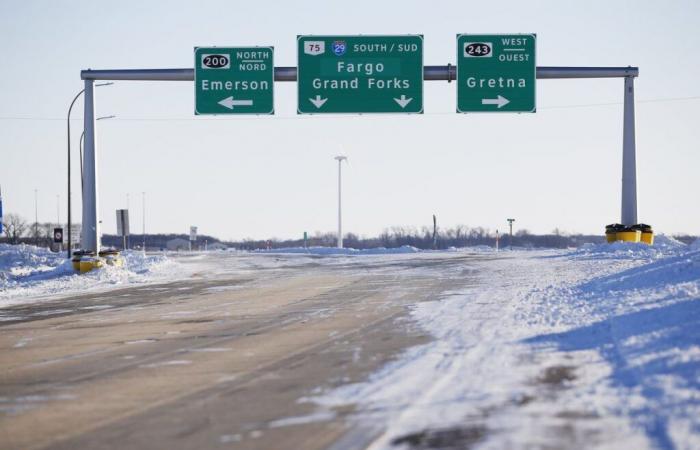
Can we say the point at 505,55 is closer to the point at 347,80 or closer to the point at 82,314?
the point at 347,80

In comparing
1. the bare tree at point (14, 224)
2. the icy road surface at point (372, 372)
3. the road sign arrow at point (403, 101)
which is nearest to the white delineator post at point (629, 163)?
the road sign arrow at point (403, 101)

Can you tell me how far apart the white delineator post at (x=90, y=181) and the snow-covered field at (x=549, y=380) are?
17024 mm

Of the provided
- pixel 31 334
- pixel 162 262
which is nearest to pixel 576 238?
pixel 162 262

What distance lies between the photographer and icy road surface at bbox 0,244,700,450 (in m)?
5.71

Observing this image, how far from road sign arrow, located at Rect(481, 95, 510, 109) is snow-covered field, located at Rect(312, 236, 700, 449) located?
47.5 ft

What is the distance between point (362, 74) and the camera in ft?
88.1

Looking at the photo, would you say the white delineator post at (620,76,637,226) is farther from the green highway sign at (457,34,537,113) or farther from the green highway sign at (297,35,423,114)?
the green highway sign at (297,35,423,114)

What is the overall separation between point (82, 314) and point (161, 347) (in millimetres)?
5839

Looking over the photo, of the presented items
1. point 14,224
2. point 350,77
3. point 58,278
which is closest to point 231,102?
point 350,77

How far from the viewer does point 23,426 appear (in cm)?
628

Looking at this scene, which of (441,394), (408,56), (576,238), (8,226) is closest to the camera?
(441,394)

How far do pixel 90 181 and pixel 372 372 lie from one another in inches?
832

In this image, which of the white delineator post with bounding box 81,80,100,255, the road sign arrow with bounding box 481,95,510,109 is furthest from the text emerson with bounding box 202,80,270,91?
the road sign arrow with bounding box 481,95,510,109

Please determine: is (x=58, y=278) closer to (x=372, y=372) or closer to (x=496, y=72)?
(x=496, y=72)
